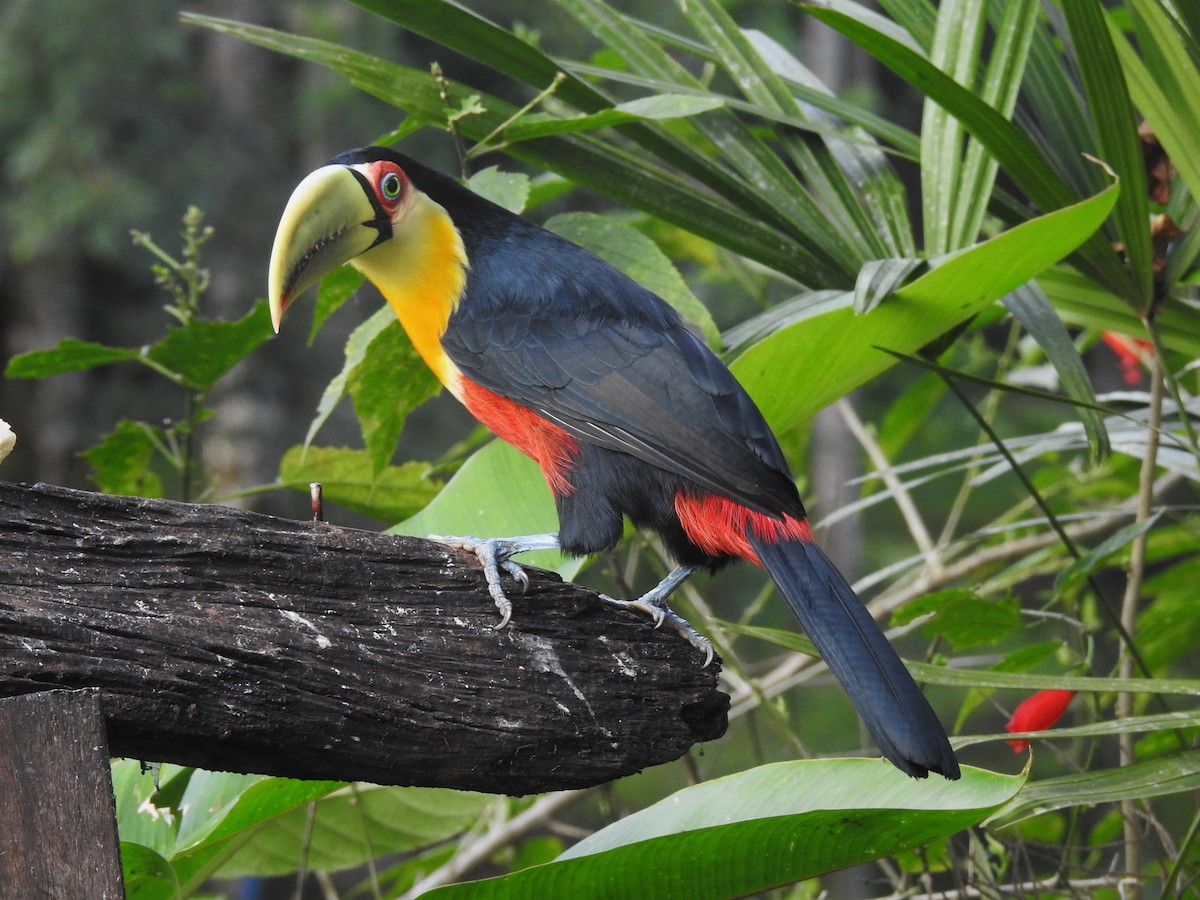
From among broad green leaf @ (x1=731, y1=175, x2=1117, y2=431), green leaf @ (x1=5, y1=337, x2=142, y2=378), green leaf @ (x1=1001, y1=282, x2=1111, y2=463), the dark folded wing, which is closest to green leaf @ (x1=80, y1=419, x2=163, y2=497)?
green leaf @ (x1=5, y1=337, x2=142, y2=378)

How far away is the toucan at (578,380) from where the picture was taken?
178 centimetres

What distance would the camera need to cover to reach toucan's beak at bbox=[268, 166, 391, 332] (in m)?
1.82

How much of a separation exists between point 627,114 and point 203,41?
5.56 metres

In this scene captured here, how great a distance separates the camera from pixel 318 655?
134 centimetres

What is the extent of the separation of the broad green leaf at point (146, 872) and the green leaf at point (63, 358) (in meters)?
0.84

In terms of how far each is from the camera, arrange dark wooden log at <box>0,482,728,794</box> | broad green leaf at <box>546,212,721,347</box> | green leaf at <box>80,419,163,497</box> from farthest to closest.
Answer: green leaf at <box>80,419,163,497</box>
broad green leaf at <box>546,212,721,347</box>
dark wooden log at <box>0,482,728,794</box>

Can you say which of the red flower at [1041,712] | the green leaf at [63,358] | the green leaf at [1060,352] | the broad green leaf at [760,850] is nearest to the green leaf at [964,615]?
the red flower at [1041,712]

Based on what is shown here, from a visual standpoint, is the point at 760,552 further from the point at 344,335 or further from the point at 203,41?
the point at 203,41

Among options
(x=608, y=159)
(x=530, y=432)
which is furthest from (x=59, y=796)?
(x=608, y=159)

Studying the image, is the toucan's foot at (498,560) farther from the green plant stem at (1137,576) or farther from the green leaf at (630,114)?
the green plant stem at (1137,576)

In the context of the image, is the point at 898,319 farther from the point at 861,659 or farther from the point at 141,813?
the point at 141,813

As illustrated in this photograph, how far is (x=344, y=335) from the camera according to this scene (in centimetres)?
631

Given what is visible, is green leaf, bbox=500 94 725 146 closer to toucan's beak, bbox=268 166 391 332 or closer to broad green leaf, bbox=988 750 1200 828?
toucan's beak, bbox=268 166 391 332

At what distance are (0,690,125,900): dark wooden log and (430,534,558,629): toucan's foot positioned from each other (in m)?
0.50
